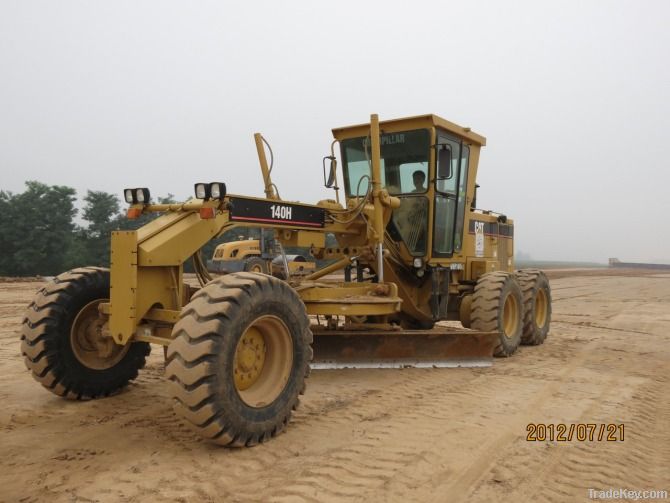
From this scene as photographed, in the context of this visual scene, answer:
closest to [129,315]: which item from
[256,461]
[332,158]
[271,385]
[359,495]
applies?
[271,385]

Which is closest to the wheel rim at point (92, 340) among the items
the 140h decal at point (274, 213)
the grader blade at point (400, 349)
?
the 140h decal at point (274, 213)

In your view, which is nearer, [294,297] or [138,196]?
[294,297]

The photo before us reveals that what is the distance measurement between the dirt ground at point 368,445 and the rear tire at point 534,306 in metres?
2.06

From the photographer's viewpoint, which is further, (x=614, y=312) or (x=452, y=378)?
(x=614, y=312)

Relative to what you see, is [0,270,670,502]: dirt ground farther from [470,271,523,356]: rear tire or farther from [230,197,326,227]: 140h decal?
[230,197,326,227]: 140h decal

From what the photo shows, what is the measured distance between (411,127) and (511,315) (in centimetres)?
296

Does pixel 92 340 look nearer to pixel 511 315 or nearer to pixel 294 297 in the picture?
pixel 294 297

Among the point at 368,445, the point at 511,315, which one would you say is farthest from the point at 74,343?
the point at 511,315

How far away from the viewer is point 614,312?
14344 millimetres

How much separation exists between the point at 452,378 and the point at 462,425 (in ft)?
5.74

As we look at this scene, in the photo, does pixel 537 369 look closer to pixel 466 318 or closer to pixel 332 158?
pixel 466 318

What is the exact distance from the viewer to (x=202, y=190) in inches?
189

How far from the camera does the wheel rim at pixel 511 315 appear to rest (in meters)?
8.20
